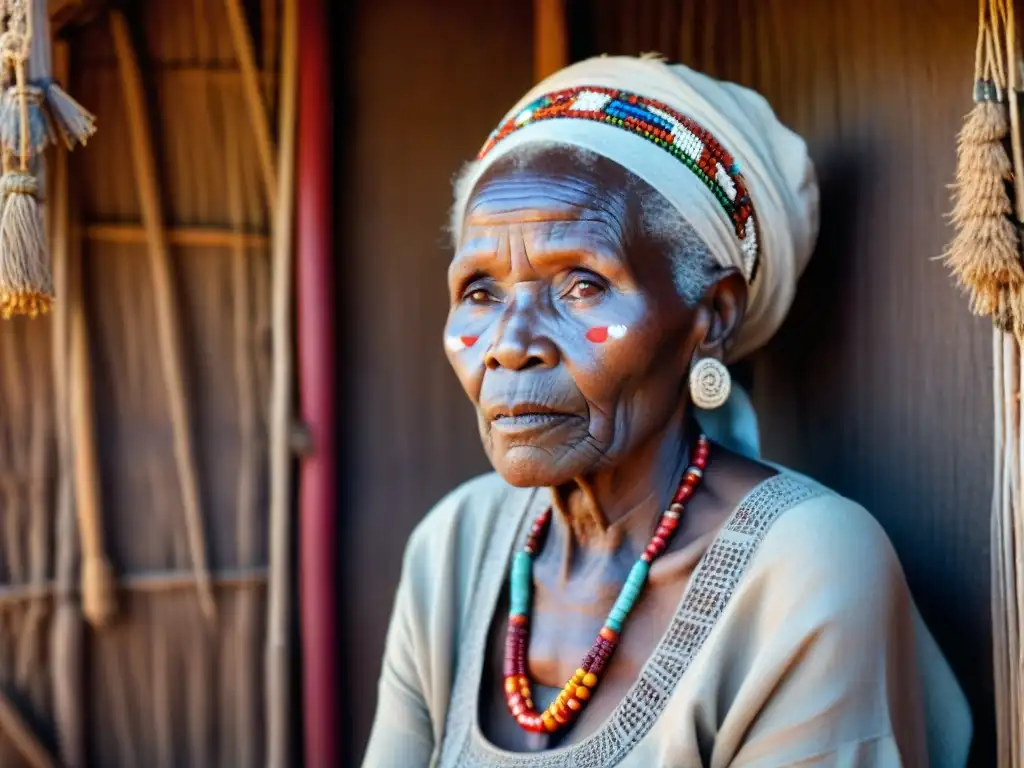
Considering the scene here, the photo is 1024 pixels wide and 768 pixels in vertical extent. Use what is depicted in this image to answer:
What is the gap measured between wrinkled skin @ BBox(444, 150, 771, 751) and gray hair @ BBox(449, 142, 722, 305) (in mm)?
11

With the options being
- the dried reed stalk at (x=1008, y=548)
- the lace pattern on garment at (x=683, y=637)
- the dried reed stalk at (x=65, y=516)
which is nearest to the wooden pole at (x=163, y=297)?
the dried reed stalk at (x=65, y=516)

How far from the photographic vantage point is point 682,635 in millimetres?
1846

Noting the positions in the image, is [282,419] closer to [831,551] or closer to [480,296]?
[480,296]

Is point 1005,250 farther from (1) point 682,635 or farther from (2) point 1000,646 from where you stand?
(1) point 682,635

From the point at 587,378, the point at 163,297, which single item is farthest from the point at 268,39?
the point at 587,378

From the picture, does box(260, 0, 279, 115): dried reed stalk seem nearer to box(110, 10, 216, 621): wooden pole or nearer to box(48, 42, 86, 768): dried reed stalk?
box(110, 10, 216, 621): wooden pole

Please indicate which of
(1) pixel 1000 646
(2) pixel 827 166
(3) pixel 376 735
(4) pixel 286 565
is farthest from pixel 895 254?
(4) pixel 286 565

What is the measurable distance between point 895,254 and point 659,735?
97 cm

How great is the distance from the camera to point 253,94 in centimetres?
274

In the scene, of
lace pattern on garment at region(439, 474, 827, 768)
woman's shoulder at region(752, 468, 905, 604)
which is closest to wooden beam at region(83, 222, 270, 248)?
lace pattern on garment at region(439, 474, 827, 768)

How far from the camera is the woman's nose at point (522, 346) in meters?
1.85

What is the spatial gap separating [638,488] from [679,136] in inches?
23.2

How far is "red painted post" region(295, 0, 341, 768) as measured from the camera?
8.95ft

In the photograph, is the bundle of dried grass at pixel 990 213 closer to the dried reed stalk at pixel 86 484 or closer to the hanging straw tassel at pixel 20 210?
the hanging straw tassel at pixel 20 210
